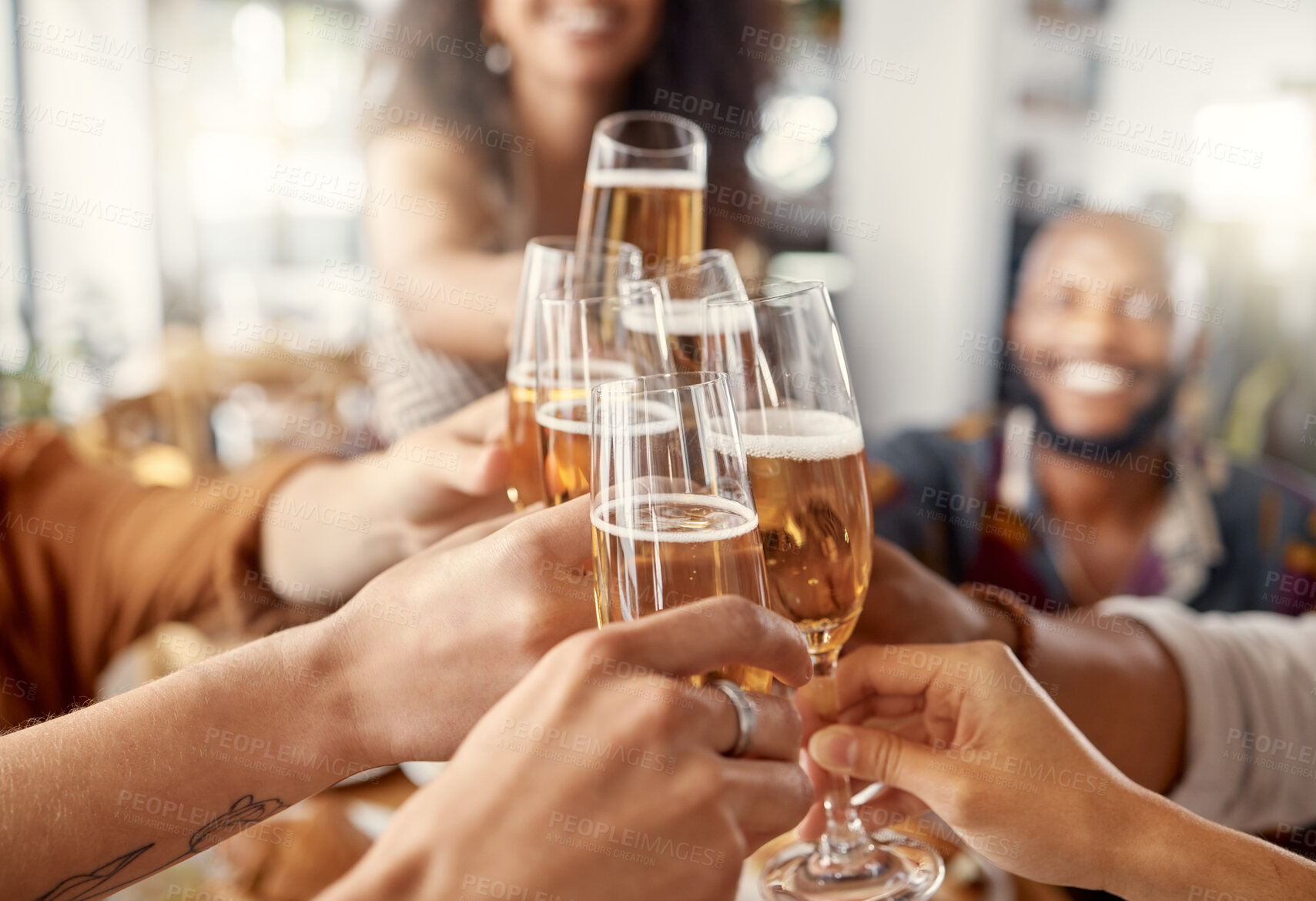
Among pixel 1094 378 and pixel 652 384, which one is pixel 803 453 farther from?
pixel 1094 378

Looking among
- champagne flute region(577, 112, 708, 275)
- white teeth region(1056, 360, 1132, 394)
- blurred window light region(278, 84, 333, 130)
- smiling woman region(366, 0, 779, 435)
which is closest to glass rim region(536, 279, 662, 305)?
champagne flute region(577, 112, 708, 275)

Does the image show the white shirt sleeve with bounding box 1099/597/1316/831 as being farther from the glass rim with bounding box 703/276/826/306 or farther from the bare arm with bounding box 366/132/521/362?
the bare arm with bounding box 366/132/521/362

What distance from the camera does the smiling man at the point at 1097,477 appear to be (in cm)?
230

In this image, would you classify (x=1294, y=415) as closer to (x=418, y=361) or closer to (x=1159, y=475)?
(x=1159, y=475)

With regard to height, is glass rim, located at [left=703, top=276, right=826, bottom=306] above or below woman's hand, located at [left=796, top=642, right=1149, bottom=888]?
above

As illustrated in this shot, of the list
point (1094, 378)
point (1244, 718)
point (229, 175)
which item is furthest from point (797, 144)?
point (1244, 718)

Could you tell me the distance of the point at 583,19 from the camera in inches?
62.0

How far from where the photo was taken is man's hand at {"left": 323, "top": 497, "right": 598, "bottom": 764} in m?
0.67

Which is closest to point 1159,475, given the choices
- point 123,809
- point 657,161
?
point 657,161

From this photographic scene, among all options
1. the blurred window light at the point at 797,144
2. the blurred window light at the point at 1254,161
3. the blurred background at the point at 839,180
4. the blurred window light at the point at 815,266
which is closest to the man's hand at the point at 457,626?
the blurred background at the point at 839,180

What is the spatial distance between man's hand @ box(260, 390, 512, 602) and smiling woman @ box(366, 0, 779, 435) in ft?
1.39

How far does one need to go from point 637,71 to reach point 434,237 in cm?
52

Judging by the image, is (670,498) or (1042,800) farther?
(1042,800)

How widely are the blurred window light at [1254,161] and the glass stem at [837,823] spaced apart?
4520 millimetres
